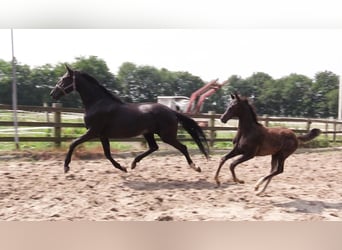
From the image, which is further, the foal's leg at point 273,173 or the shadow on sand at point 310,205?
the foal's leg at point 273,173

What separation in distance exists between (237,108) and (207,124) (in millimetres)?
967

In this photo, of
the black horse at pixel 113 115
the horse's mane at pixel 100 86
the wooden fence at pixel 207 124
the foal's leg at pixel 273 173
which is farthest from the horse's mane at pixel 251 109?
the horse's mane at pixel 100 86

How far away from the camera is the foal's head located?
351 centimetres

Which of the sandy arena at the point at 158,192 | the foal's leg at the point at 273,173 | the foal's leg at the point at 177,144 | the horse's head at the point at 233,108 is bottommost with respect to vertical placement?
the sandy arena at the point at 158,192

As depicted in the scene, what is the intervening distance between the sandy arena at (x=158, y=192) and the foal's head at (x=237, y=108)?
723 millimetres

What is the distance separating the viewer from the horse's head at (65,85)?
3670mm

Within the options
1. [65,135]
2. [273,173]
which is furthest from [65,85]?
[273,173]

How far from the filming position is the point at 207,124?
14.6 ft

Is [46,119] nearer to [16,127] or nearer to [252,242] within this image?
Result: [16,127]

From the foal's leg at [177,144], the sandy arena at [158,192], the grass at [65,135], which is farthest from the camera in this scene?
the grass at [65,135]

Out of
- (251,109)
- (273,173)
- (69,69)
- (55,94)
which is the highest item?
(69,69)

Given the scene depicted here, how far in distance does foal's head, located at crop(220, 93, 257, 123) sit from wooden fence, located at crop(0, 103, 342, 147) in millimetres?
251

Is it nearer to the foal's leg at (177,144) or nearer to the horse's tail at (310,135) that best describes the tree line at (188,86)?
the horse's tail at (310,135)

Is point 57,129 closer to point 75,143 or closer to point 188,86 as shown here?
point 75,143
